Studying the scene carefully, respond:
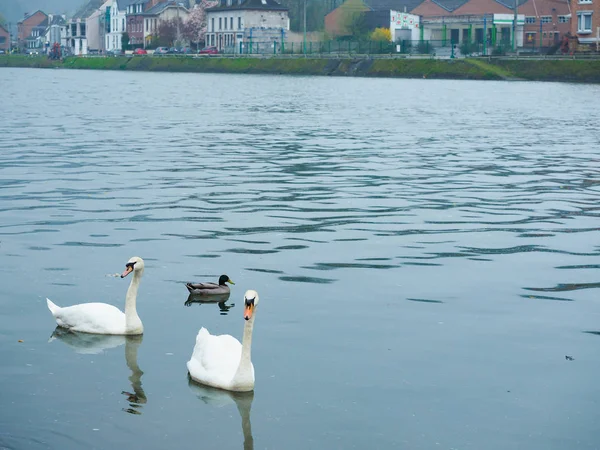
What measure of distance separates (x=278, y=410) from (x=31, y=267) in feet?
21.8

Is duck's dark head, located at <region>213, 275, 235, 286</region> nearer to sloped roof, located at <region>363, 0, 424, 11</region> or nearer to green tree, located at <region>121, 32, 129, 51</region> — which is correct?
sloped roof, located at <region>363, 0, 424, 11</region>

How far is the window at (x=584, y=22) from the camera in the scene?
10562cm

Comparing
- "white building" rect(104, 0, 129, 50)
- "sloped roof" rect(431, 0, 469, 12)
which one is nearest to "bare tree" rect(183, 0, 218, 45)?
"white building" rect(104, 0, 129, 50)

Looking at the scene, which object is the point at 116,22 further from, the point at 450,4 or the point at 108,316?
the point at 108,316

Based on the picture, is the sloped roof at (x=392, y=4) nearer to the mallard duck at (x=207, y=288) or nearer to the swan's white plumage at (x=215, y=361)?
the mallard duck at (x=207, y=288)

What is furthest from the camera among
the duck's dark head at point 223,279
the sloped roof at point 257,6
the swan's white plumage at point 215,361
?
the sloped roof at point 257,6

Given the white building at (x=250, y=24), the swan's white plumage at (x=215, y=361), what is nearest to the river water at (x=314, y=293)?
the swan's white plumage at (x=215, y=361)

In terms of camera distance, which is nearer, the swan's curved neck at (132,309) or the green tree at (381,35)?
the swan's curved neck at (132,309)

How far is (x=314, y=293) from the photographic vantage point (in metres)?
14.1

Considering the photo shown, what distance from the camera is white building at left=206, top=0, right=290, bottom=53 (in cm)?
15212

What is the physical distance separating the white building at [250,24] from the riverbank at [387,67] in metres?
13.8

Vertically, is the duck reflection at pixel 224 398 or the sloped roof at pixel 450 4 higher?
the sloped roof at pixel 450 4

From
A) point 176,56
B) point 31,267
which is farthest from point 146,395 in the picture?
point 176,56

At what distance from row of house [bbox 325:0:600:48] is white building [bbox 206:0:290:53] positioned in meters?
8.15
